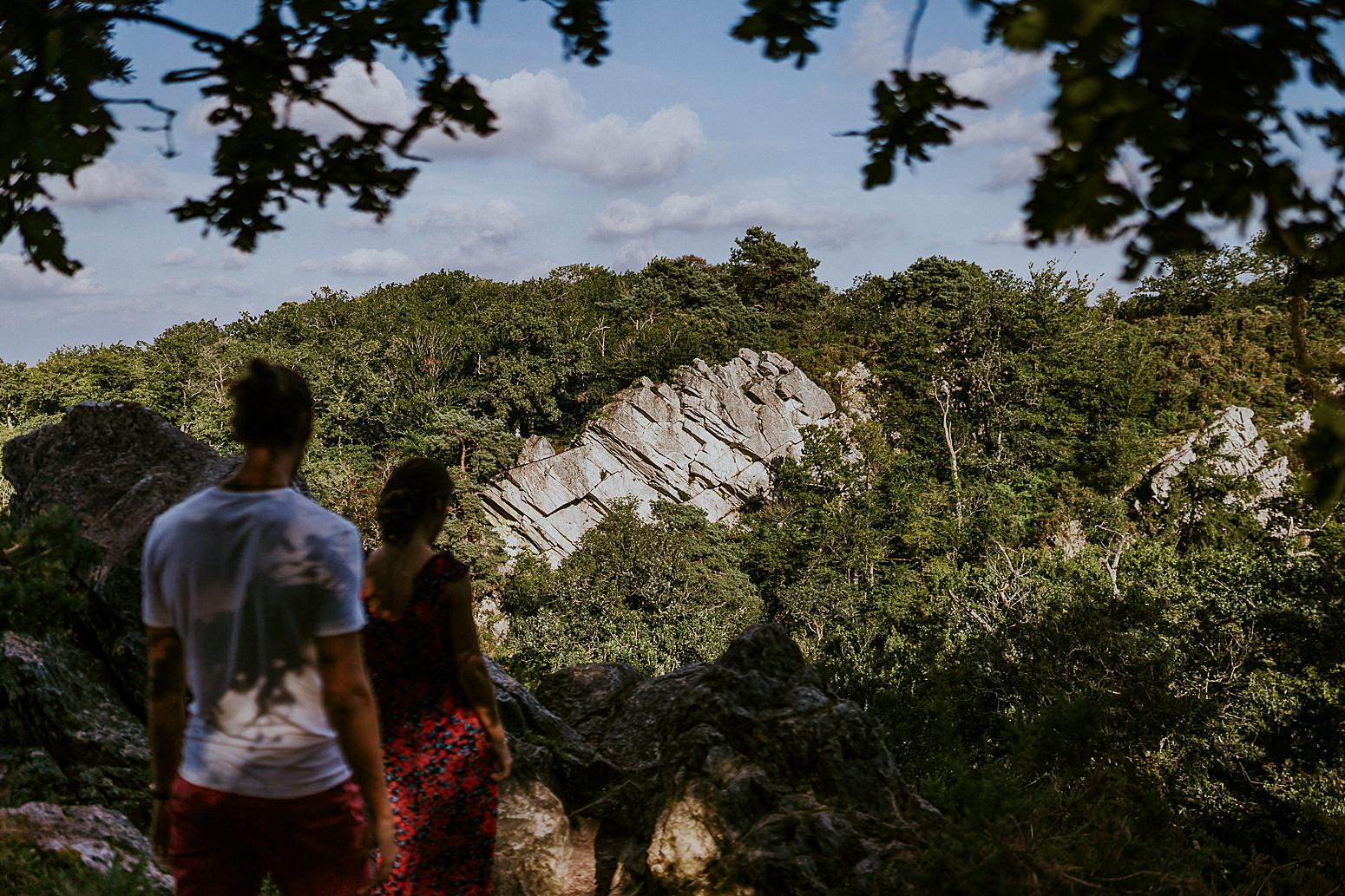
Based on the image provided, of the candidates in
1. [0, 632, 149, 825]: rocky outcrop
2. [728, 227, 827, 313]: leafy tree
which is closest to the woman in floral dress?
[0, 632, 149, 825]: rocky outcrop

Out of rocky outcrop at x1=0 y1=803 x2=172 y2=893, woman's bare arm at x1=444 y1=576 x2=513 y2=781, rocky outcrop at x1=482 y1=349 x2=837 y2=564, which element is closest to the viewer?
woman's bare arm at x1=444 y1=576 x2=513 y2=781

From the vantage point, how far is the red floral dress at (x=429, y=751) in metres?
2.79

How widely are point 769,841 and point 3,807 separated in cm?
350

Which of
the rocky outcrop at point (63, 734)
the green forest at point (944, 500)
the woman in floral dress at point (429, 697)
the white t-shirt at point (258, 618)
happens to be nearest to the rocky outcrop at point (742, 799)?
the woman in floral dress at point (429, 697)

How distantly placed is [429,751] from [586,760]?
345 centimetres

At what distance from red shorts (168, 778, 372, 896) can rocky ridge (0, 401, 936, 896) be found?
6.69 feet

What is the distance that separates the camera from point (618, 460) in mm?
33656

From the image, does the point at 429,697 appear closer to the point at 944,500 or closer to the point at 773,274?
the point at 944,500

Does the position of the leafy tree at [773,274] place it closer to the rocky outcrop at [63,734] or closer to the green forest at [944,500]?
the green forest at [944,500]

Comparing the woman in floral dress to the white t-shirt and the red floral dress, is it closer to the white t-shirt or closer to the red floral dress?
the red floral dress

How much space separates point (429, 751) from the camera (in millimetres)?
2852

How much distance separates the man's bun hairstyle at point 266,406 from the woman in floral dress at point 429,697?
818mm

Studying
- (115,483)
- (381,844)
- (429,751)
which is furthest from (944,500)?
(381,844)

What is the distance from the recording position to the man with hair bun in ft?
6.00
